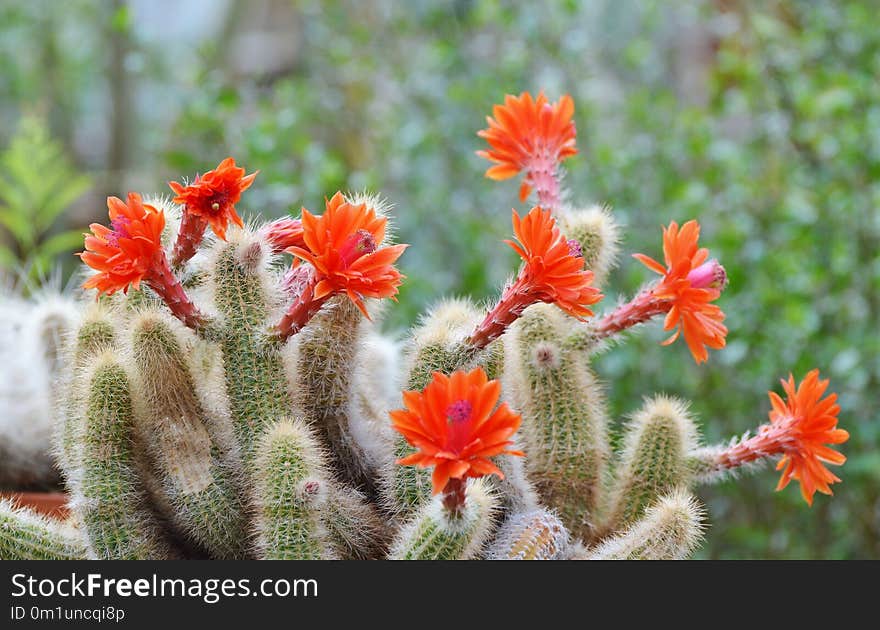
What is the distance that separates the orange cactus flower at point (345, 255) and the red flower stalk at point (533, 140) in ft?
0.87

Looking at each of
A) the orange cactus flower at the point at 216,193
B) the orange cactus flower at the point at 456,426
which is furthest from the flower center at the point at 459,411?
the orange cactus flower at the point at 216,193

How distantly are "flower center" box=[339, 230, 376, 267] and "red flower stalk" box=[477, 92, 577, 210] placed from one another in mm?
263

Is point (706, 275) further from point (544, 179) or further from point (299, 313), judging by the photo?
point (299, 313)

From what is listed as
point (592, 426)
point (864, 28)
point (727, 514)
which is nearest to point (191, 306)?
point (592, 426)

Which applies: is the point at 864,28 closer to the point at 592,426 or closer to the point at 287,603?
the point at 592,426

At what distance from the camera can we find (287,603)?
63 centimetres

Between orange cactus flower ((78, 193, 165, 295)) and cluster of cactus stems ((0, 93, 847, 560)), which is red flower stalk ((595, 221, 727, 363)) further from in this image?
orange cactus flower ((78, 193, 165, 295))

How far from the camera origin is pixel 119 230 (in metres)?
0.64

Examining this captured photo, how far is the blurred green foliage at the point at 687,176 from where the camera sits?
1.92 meters

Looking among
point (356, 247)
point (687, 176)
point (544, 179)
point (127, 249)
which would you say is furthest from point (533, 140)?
point (687, 176)

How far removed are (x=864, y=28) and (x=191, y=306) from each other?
5.76ft

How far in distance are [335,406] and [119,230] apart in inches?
9.3

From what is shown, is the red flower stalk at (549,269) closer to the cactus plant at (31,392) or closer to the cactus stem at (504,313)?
→ the cactus stem at (504,313)

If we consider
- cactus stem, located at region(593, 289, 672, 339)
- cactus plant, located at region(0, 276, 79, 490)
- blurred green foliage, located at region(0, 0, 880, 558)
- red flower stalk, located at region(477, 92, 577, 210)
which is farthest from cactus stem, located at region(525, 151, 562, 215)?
blurred green foliage, located at region(0, 0, 880, 558)
